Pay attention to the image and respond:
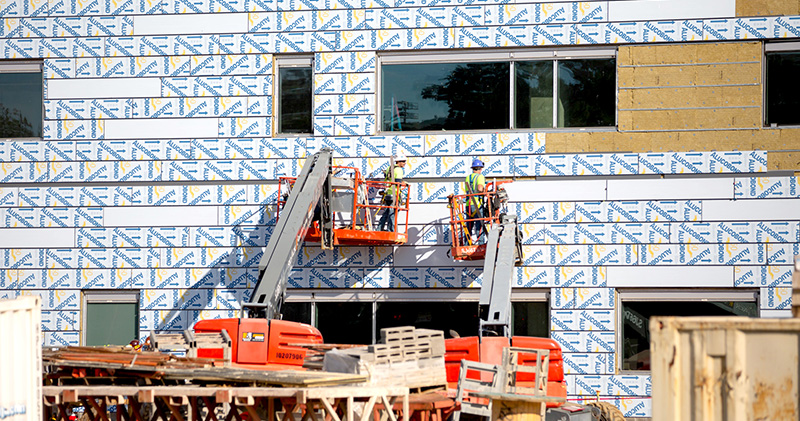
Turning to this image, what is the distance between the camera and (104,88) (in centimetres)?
1917

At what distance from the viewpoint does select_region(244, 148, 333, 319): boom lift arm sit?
50.1 ft

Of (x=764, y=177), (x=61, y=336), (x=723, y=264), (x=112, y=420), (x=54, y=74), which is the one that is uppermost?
(x=54, y=74)

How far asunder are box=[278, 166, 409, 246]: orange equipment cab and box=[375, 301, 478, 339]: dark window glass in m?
1.39

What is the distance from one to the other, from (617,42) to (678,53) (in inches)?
47.9

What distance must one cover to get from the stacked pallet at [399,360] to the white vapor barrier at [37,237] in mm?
8825

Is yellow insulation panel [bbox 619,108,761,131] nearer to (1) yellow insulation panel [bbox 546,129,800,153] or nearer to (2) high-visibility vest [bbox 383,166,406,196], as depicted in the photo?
→ (1) yellow insulation panel [bbox 546,129,800,153]

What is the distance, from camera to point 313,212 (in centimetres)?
1683

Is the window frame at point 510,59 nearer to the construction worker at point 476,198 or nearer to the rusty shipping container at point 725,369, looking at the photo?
the construction worker at point 476,198

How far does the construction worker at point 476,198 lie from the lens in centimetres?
1770

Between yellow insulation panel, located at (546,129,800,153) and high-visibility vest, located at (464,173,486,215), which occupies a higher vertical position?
yellow insulation panel, located at (546,129,800,153)

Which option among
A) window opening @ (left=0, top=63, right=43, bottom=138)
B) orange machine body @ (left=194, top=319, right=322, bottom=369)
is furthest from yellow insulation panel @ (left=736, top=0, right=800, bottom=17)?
window opening @ (left=0, top=63, right=43, bottom=138)

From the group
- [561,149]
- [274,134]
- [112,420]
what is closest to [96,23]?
[274,134]

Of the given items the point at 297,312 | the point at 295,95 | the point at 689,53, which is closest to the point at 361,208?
the point at 297,312

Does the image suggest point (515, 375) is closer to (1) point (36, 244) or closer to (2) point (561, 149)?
(2) point (561, 149)
